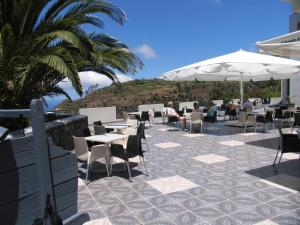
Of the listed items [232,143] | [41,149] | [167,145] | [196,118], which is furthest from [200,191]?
[196,118]

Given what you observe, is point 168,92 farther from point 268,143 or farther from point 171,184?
point 171,184

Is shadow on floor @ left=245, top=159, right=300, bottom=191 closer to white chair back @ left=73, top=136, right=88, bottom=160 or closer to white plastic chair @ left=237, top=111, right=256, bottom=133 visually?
white chair back @ left=73, top=136, right=88, bottom=160

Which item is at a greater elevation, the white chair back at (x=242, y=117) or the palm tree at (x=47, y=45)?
the palm tree at (x=47, y=45)

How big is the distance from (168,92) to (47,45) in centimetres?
2522

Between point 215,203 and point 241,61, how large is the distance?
240 inches

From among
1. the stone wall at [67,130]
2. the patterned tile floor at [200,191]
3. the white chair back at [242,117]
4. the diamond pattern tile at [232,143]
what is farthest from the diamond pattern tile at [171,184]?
the white chair back at [242,117]

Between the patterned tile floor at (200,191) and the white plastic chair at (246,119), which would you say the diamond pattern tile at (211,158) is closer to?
the patterned tile floor at (200,191)

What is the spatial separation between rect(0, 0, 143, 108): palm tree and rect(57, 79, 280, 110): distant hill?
878 cm

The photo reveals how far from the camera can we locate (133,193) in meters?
4.80

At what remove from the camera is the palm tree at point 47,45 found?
5418mm

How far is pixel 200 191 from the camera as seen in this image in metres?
4.79

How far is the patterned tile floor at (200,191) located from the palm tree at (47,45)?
75.7 inches

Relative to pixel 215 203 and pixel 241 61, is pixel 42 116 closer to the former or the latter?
pixel 215 203

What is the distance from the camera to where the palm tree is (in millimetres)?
5418
